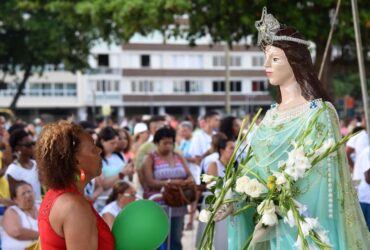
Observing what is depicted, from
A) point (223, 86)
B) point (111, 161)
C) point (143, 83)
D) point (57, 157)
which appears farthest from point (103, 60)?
point (57, 157)

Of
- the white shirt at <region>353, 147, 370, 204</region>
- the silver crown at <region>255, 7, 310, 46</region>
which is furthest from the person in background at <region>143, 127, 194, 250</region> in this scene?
the silver crown at <region>255, 7, 310, 46</region>

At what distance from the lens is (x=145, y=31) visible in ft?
51.7

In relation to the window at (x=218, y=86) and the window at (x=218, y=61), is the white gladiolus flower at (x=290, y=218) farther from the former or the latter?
the window at (x=218, y=86)

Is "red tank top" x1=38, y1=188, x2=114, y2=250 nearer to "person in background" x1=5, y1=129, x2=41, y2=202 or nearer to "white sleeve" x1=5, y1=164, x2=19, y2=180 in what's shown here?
"person in background" x1=5, y1=129, x2=41, y2=202

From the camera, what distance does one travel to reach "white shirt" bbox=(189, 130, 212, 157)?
12234 millimetres

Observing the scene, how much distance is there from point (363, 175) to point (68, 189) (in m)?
5.66

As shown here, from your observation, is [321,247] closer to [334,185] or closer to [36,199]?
[334,185]

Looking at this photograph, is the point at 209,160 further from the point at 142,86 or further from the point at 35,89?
the point at 35,89

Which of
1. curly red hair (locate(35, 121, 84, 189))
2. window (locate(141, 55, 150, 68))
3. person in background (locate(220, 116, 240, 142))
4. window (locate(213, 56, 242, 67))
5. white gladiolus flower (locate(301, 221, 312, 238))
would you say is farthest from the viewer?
window (locate(213, 56, 242, 67))

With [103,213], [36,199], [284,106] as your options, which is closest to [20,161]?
[36,199]

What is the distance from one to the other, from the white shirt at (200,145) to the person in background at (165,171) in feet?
10.7

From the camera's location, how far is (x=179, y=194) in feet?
26.8

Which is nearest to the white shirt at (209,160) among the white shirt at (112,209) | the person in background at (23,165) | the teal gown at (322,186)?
the white shirt at (112,209)

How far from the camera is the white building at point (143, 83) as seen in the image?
228ft
